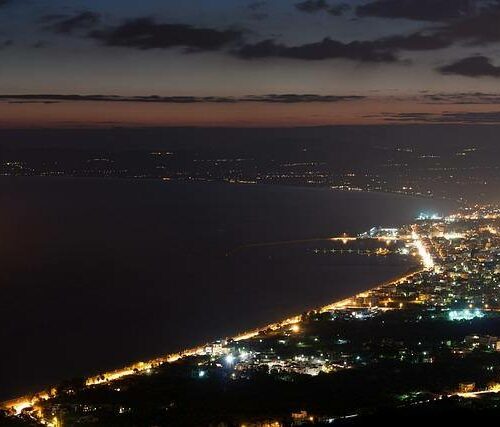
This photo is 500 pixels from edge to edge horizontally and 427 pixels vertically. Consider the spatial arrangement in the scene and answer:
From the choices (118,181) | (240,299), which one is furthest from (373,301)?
(118,181)

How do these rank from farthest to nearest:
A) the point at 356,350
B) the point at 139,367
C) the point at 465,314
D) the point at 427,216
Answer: the point at 427,216 → the point at 465,314 → the point at 356,350 → the point at 139,367

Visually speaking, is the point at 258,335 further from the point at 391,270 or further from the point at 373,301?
the point at 391,270

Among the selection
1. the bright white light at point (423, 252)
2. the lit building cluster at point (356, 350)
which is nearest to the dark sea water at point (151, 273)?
the bright white light at point (423, 252)

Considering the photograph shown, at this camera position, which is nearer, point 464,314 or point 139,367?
point 139,367

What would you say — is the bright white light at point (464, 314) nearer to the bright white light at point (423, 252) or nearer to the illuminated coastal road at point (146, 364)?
the illuminated coastal road at point (146, 364)

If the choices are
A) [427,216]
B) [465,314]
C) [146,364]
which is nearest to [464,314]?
[465,314]

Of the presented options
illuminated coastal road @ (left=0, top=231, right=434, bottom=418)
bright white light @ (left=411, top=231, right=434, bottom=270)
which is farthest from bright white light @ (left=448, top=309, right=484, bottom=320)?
bright white light @ (left=411, top=231, right=434, bottom=270)

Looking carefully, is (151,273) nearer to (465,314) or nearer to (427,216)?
(465,314)
